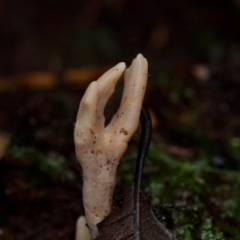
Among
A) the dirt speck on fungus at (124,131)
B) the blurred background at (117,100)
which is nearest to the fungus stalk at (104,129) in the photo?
the dirt speck on fungus at (124,131)

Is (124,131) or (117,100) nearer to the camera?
(124,131)

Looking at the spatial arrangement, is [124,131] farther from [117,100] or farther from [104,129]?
[117,100]

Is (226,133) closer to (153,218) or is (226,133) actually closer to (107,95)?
(153,218)

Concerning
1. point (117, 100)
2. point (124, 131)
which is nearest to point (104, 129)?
point (124, 131)

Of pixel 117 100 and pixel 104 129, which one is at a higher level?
pixel 117 100

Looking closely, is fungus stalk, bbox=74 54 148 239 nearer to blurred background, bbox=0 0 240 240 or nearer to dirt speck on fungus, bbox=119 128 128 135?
dirt speck on fungus, bbox=119 128 128 135
